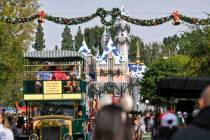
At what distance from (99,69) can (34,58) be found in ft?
484

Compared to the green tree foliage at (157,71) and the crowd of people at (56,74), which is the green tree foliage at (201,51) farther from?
the green tree foliage at (157,71)

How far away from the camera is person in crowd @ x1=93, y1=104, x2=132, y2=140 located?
5.97 meters

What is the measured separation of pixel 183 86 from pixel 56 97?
13.2 metres

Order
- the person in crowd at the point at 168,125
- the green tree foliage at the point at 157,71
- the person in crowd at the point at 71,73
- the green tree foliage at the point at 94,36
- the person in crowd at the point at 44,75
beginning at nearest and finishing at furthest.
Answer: the person in crowd at the point at 168,125 → the person in crowd at the point at 71,73 → the person in crowd at the point at 44,75 → the green tree foliage at the point at 157,71 → the green tree foliage at the point at 94,36

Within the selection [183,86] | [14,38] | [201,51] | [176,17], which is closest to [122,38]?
[14,38]

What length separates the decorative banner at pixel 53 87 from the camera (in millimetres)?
32562

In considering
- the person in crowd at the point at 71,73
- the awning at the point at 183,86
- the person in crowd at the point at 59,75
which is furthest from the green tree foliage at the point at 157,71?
the awning at the point at 183,86

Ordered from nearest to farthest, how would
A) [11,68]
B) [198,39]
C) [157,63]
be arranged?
1. [198,39]
2. [11,68]
3. [157,63]

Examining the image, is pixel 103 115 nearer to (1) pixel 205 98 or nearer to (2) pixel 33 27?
(1) pixel 205 98

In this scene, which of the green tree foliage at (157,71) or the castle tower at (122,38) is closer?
the green tree foliage at (157,71)

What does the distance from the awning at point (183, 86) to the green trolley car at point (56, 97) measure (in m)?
10.2

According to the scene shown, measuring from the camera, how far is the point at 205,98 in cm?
621

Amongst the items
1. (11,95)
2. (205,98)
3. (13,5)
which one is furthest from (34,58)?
(11,95)

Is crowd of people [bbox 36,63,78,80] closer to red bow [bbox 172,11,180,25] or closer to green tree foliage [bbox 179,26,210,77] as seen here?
red bow [bbox 172,11,180,25]
